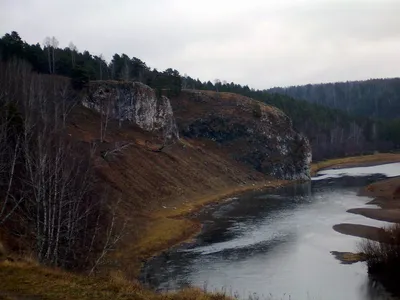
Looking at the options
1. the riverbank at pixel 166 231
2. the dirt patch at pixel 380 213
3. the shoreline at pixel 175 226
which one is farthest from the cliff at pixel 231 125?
the dirt patch at pixel 380 213

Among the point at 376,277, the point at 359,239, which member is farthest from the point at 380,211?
the point at 376,277

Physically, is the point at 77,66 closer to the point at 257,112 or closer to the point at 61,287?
the point at 257,112

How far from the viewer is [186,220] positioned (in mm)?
51656

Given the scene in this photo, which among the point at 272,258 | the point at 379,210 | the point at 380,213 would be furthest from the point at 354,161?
the point at 272,258

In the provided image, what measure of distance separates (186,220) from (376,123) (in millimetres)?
146174

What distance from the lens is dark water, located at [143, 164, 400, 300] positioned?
27.8 m

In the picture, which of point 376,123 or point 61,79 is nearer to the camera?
point 61,79

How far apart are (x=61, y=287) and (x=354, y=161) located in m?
134

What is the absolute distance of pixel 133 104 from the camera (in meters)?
85.4

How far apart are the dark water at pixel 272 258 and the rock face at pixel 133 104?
30483mm

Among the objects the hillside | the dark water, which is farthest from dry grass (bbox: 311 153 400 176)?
the dark water

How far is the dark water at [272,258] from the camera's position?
27.8 meters

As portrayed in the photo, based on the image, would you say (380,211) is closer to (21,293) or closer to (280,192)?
(280,192)

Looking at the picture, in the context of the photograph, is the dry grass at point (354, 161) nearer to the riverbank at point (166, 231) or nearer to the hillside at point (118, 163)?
the hillside at point (118, 163)
